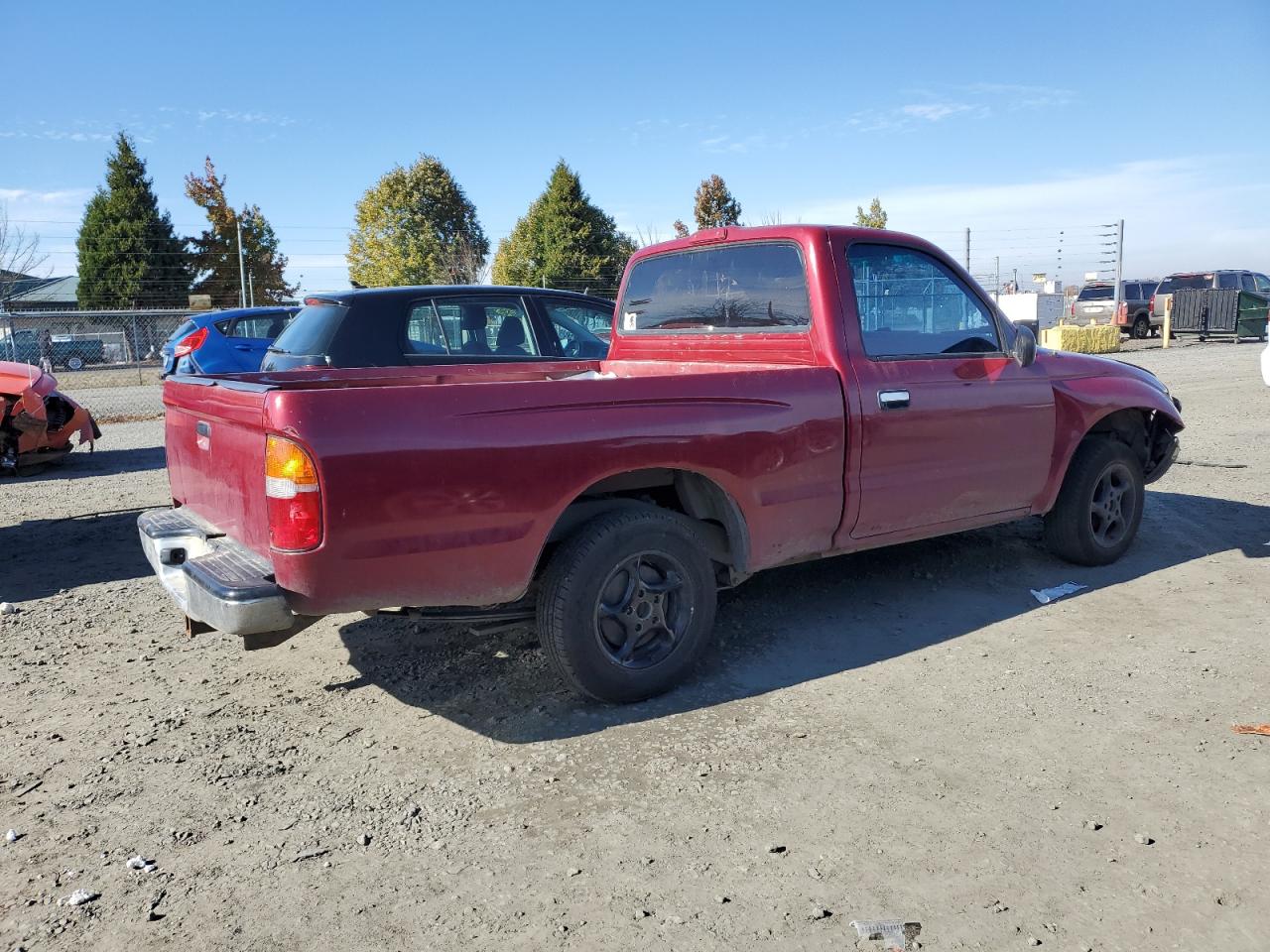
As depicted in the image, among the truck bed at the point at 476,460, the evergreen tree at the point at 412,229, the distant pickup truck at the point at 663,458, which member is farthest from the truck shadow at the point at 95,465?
the evergreen tree at the point at 412,229

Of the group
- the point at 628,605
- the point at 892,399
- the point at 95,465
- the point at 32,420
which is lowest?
the point at 95,465

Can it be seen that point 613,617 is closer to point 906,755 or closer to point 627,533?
point 627,533

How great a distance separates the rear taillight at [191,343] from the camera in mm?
12125

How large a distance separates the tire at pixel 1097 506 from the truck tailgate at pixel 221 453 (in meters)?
4.23

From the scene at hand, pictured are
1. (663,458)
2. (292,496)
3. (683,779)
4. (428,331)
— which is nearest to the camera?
(292,496)

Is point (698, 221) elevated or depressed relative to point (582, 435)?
elevated

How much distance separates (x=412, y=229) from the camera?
40.2 metres

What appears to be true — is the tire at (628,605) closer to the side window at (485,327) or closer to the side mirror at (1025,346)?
the side mirror at (1025,346)

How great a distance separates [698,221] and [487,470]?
38.8m

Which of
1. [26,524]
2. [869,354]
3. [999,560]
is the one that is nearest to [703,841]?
[869,354]

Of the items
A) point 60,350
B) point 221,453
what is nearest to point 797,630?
point 221,453

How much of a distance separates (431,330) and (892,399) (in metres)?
3.86

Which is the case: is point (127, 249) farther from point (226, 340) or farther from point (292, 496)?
point (292, 496)

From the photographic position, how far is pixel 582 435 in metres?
3.48
